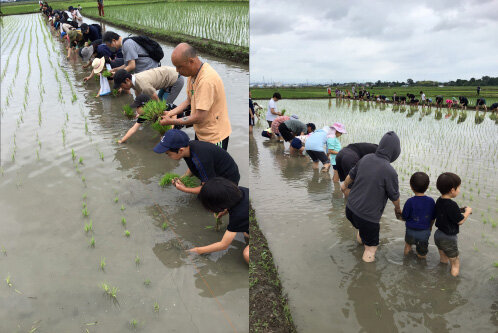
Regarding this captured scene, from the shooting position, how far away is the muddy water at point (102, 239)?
1.91m

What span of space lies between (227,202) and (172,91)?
3.21 m

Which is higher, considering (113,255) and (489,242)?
(113,255)

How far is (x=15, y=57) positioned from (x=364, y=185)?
37.2 feet

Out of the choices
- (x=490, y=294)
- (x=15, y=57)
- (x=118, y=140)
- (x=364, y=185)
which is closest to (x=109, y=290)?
(x=364, y=185)

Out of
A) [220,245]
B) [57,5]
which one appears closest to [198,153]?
[220,245]

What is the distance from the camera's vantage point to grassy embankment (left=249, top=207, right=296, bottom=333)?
207cm

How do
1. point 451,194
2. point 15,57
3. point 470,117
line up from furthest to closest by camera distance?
point 470,117 → point 15,57 → point 451,194

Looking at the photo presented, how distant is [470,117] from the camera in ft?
37.0

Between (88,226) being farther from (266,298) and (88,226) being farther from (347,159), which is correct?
(347,159)

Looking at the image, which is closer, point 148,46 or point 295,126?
point 148,46

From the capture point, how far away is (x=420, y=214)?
272 centimetres

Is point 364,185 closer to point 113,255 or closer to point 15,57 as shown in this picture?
point 113,255

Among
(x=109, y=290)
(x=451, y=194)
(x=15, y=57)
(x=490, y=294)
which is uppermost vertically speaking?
(x=15, y=57)

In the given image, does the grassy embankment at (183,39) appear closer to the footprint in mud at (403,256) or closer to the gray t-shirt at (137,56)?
the gray t-shirt at (137,56)
